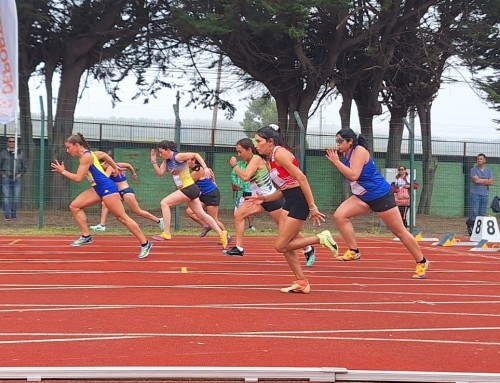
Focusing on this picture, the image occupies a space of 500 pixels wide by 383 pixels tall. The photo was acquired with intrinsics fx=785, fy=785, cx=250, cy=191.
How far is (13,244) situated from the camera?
568 inches

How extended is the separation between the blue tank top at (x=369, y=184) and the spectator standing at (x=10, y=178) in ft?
32.5

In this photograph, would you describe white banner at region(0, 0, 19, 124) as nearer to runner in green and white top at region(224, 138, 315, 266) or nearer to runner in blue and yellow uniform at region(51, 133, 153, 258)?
runner in blue and yellow uniform at region(51, 133, 153, 258)

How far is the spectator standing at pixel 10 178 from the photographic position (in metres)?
18.1

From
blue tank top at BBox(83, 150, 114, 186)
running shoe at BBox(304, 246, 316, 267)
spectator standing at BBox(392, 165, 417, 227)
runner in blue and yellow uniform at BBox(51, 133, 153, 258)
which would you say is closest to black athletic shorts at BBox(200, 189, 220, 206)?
runner in blue and yellow uniform at BBox(51, 133, 153, 258)

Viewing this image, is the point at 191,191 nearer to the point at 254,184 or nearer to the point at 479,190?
the point at 254,184

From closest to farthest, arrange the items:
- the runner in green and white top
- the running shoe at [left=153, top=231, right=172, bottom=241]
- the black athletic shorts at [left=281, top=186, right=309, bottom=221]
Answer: the black athletic shorts at [left=281, top=186, right=309, bottom=221] < the runner in green and white top < the running shoe at [left=153, top=231, right=172, bottom=241]

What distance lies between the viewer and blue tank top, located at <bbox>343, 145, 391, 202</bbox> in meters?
10.4

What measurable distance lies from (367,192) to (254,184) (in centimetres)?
214

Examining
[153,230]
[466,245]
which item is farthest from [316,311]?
[153,230]

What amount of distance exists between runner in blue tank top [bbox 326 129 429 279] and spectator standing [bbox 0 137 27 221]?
982cm

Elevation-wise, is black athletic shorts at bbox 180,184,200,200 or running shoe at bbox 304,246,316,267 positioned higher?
black athletic shorts at bbox 180,184,200,200

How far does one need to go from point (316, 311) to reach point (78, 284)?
3123 millimetres

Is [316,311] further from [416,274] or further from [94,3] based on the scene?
[94,3]

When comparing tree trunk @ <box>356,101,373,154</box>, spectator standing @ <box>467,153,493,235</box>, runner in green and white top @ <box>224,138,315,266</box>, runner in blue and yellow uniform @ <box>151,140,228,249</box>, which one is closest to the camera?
runner in green and white top @ <box>224,138,315,266</box>
